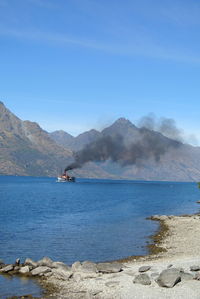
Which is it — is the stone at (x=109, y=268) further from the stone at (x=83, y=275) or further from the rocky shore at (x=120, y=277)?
the stone at (x=83, y=275)

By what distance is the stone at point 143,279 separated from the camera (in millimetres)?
30078

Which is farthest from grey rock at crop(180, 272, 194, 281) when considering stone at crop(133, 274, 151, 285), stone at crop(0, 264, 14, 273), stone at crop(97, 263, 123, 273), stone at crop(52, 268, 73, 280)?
stone at crop(0, 264, 14, 273)

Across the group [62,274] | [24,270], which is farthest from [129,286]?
[24,270]

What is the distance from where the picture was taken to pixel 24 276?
3531 centimetres

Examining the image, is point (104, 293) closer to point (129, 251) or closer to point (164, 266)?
point (164, 266)

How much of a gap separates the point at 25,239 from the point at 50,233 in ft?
22.0

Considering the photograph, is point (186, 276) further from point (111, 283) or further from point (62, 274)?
point (62, 274)

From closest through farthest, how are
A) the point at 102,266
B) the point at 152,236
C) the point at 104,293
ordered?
the point at 104,293 < the point at 102,266 < the point at 152,236

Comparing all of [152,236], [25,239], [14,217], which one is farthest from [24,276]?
[14,217]

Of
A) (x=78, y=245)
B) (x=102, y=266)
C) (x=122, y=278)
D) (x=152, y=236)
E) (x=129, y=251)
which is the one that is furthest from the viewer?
(x=152, y=236)

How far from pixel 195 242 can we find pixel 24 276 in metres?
26.7

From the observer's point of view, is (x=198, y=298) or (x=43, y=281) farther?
(x=43, y=281)

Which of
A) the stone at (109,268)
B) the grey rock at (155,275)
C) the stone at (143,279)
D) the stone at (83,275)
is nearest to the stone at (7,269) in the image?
the stone at (83,275)

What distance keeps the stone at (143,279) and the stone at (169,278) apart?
846 millimetres
